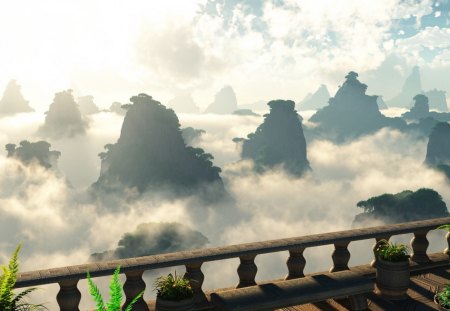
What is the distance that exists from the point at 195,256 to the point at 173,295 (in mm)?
1039

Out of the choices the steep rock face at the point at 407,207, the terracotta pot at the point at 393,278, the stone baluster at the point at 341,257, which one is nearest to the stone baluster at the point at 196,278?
the stone baluster at the point at 341,257

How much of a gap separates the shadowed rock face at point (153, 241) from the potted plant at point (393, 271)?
122 metres

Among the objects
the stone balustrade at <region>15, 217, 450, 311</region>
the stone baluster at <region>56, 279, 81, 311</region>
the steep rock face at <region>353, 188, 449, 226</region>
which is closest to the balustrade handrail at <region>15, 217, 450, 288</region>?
the stone balustrade at <region>15, 217, 450, 311</region>

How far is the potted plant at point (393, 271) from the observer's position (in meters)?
9.09

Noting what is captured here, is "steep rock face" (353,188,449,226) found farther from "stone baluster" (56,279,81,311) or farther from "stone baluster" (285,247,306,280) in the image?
"stone baluster" (56,279,81,311)

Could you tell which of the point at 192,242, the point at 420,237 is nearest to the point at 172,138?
the point at 192,242

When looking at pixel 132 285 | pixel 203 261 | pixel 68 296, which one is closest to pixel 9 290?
pixel 68 296

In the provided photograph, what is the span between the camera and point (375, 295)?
30.9ft

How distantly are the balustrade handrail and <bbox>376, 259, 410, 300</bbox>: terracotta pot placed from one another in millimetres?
788

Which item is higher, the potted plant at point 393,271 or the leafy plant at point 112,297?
the leafy plant at point 112,297

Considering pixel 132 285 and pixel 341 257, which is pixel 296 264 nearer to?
pixel 341 257

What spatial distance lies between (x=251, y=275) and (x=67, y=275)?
3.51 metres

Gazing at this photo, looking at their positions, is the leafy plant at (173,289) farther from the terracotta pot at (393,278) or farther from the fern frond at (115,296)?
the terracotta pot at (393,278)

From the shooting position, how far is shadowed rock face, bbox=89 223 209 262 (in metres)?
134
